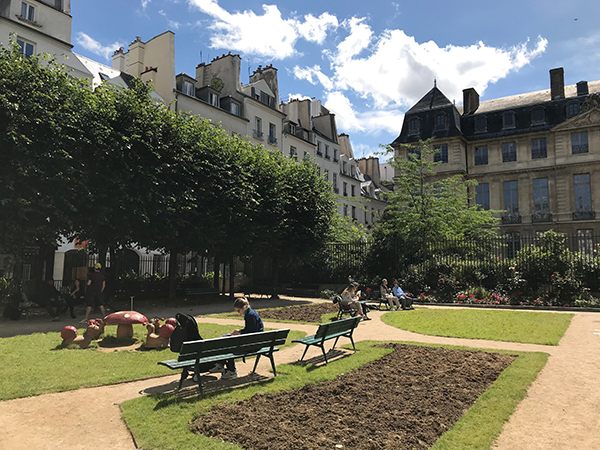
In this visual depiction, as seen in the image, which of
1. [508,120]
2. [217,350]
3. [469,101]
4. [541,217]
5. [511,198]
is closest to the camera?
[217,350]

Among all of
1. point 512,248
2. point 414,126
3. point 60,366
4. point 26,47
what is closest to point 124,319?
point 60,366

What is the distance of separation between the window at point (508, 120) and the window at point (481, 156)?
2.76m

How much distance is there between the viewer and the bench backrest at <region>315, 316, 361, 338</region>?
26.2ft

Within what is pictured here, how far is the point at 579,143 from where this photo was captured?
40750 millimetres

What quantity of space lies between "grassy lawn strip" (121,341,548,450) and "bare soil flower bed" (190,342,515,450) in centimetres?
15

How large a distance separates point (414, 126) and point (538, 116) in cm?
1178

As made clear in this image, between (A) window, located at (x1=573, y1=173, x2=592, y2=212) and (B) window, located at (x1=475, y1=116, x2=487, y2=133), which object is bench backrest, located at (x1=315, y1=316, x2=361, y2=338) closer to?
(A) window, located at (x1=573, y1=173, x2=592, y2=212)

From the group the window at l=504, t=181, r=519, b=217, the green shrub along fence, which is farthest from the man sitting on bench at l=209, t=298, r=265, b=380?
the window at l=504, t=181, r=519, b=217

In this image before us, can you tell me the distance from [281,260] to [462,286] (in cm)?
952

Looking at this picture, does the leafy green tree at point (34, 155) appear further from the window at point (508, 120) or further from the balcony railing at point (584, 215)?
the balcony railing at point (584, 215)

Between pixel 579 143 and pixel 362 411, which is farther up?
pixel 579 143

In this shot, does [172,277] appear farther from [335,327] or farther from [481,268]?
[481,268]

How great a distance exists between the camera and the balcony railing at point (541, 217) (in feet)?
136

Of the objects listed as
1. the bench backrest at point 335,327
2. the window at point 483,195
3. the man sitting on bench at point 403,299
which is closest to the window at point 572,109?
the window at point 483,195
